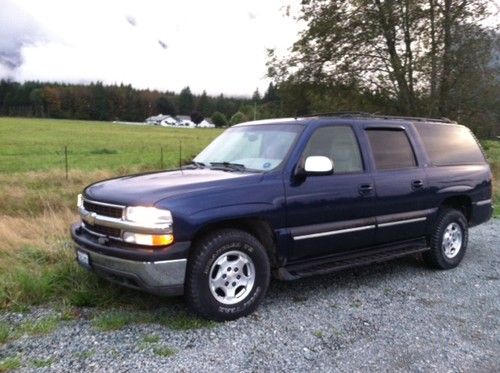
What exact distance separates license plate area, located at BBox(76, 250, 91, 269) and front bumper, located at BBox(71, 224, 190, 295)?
28 centimetres

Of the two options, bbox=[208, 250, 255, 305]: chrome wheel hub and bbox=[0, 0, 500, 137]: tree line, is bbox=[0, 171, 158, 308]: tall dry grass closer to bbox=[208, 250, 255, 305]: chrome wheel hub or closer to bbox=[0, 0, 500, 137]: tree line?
bbox=[208, 250, 255, 305]: chrome wheel hub

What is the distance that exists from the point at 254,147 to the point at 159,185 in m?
1.32

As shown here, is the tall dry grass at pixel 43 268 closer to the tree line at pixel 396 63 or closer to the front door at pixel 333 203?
the front door at pixel 333 203

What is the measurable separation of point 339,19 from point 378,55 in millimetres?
1851

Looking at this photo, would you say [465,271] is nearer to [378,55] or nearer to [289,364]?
[289,364]

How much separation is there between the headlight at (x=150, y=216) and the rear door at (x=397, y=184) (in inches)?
96.6

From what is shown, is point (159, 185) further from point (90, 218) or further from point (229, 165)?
point (229, 165)

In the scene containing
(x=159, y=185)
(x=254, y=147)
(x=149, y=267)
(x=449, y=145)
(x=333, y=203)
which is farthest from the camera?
(x=449, y=145)

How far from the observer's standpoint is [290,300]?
5043 mm

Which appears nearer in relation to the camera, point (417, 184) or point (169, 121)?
point (417, 184)

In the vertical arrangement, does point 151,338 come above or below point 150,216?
below

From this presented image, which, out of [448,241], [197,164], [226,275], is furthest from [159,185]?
[448,241]

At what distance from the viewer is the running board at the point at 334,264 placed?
15.7 ft

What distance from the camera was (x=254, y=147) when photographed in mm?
5336
